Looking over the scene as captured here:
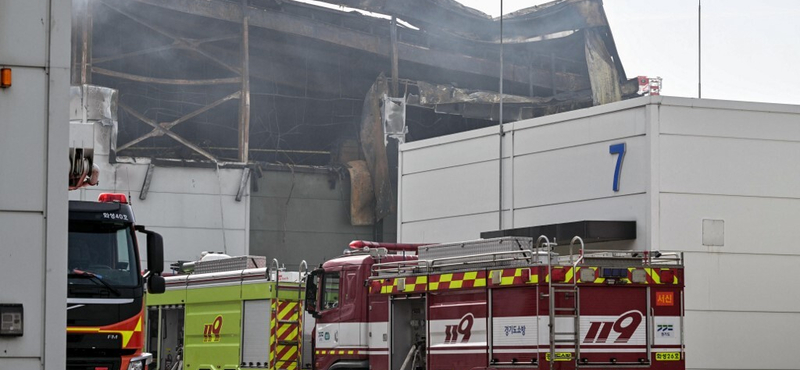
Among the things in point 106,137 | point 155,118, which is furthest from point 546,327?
point 155,118

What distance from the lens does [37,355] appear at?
20.2 ft

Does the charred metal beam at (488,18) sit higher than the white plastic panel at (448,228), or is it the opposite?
the charred metal beam at (488,18)

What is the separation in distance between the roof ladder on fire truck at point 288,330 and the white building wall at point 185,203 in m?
15.5

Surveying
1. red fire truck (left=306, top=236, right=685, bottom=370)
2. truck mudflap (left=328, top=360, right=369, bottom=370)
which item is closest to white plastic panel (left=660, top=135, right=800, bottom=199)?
red fire truck (left=306, top=236, right=685, bottom=370)

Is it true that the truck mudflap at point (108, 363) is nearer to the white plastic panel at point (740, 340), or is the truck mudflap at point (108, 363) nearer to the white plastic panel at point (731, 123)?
the white plastic panel at point (740, 340)

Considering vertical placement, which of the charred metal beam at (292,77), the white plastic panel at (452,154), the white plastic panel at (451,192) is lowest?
the white plastic panel at (451,192)

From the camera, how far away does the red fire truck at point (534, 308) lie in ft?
49.0

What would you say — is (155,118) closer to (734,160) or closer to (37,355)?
(734,160)

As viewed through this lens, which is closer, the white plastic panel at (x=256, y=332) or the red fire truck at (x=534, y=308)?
the red fire truck at (x=534, y=308)

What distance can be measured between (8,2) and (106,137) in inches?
1130

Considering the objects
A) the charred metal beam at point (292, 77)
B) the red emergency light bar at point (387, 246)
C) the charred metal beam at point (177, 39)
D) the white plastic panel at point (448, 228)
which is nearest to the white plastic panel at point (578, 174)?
the white plastic panel at point (448, 228)

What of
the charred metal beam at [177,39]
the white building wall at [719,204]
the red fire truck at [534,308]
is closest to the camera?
the red fire truck at [534,308]

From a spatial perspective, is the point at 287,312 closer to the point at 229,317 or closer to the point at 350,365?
the point at 229,317

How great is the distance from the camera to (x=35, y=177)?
20.6 feet
